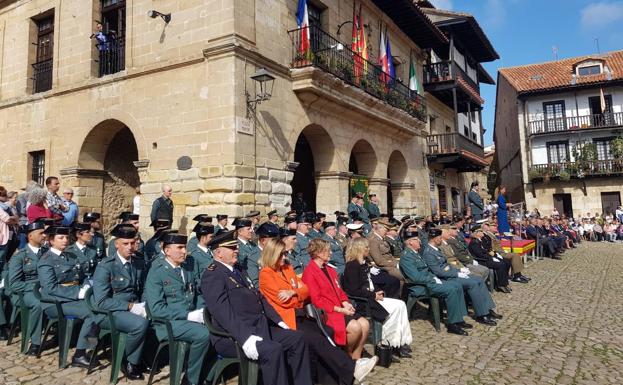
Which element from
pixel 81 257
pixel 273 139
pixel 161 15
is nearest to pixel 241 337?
pixel 81 257

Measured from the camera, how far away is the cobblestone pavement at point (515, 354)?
4.27 m

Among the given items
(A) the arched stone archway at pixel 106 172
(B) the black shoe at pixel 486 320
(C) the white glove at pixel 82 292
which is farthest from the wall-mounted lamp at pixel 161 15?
(B) the black shoe at pixel 486 320

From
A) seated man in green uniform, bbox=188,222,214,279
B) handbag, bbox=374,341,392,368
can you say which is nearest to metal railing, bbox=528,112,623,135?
handbag, bbox=374,341,392,368

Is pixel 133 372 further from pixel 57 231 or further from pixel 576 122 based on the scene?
pixel 576 122

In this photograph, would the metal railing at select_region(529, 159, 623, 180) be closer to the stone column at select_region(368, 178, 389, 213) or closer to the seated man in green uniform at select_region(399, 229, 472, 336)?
the stone column at select_region(368, 178, 389, 213)

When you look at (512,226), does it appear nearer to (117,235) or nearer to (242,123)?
(242,123)

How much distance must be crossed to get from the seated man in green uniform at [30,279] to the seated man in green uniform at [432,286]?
471cm

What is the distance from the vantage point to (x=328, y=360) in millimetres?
3736

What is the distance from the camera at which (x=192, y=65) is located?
9258 millimetres

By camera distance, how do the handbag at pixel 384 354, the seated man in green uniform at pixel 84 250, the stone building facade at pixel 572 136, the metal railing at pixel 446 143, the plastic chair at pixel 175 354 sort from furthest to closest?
the stone building facade at pixel 572 136
the metal railing at pixel 446 143
the seated man in green uniform at pixel 84 250
the handbag at pixel 384 354
the plastic chair at pixel 175 354

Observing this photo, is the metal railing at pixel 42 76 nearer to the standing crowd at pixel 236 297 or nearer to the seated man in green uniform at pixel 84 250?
the standing crowd at pixel 236 297

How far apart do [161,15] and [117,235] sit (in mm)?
6849

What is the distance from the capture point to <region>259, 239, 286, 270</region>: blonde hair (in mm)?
4075

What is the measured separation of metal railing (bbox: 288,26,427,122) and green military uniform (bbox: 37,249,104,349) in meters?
7.15
